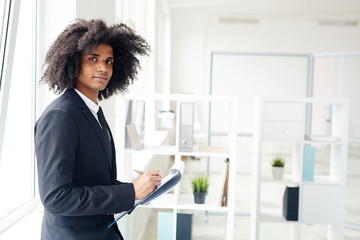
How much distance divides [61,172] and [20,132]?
1.09m

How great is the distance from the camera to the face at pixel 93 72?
1.27 meters

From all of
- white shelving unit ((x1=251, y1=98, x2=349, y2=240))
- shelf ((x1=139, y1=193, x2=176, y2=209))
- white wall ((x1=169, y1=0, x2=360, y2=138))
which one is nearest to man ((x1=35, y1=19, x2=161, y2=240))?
shelf ((x1=139, y1=193, x2=176, y2=209))

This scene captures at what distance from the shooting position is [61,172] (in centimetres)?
104

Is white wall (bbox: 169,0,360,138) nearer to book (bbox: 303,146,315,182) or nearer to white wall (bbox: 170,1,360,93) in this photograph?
white wall (bbox: 170,1,360,93)

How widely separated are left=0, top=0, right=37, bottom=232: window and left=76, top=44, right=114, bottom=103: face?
2.19ft

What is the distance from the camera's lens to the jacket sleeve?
104 centimetres

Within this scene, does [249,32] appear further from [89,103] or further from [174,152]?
[89,103]

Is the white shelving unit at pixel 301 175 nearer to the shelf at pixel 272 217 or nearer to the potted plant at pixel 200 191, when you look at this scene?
the shelf at pixel 272 217

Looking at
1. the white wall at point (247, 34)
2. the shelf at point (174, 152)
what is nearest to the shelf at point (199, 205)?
the shelf at point (174, 152)

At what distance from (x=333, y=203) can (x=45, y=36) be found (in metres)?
2.57

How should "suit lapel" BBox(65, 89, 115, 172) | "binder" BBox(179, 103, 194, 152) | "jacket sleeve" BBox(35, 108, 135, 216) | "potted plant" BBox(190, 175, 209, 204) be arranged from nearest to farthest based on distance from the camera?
"jacket sleeve" BBox(35, 108, 135, 216)
"suit lapel" BBox(65, 89, 115, 172)
"binder" BBox(179, 103, 194, 152)
"potted plant" BBox(190, 175, 209, 204)

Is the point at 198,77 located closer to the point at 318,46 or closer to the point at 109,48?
the point at 318,46

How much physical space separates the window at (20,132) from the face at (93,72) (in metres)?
0.67

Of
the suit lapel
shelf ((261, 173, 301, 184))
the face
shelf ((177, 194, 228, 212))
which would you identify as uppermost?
the face
